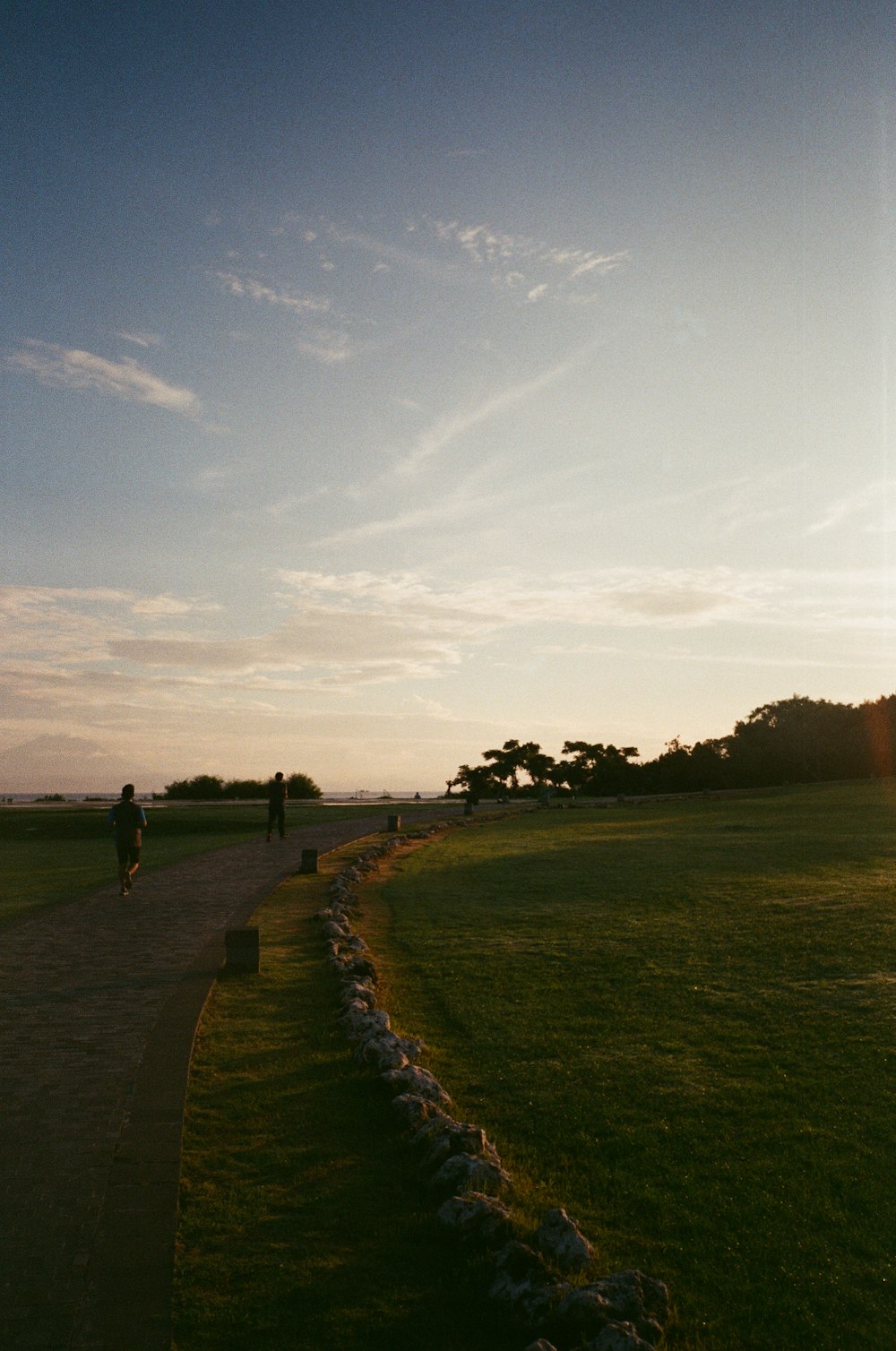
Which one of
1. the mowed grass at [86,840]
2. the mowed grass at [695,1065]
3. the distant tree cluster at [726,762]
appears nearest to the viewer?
the mowed grass at [695,1065]

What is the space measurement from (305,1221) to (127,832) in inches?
538

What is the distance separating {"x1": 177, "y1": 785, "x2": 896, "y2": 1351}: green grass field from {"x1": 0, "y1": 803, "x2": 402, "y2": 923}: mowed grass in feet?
23.6

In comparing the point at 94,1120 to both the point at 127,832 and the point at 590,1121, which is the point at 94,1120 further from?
the point at 127,832

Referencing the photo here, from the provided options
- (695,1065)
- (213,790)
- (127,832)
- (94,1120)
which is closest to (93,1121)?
(94,1120)

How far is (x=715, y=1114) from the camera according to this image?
6.90m

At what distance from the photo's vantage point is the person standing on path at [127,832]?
17844 millimetres

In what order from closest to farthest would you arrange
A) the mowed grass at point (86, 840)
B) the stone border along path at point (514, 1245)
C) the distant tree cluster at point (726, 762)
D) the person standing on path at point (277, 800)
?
the stone border along path at point (514, 1245) < the mowed grass at point (86, 840) < the person standing on path at point (277, 800) < the distant tree cluster at point (726, 762)

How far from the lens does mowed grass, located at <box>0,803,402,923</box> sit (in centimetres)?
1900

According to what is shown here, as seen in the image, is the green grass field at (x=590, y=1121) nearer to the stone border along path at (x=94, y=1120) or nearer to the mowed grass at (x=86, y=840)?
the stone border along path at (x=94, y=1120)

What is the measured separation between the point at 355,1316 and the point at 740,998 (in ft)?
20.5

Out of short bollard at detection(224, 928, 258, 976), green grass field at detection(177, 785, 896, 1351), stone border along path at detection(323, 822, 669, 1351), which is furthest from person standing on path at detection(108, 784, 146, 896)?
stone border along path at detection(323, 822, 669, 1351)

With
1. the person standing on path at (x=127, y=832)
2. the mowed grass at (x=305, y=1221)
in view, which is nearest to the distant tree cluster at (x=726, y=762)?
the person standing on path at (x=127, y=832)

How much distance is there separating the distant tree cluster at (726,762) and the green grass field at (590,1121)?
147ft

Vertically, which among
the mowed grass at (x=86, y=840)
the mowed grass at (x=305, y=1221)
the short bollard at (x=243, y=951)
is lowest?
the mowed grass at (x=305, y=1221)
